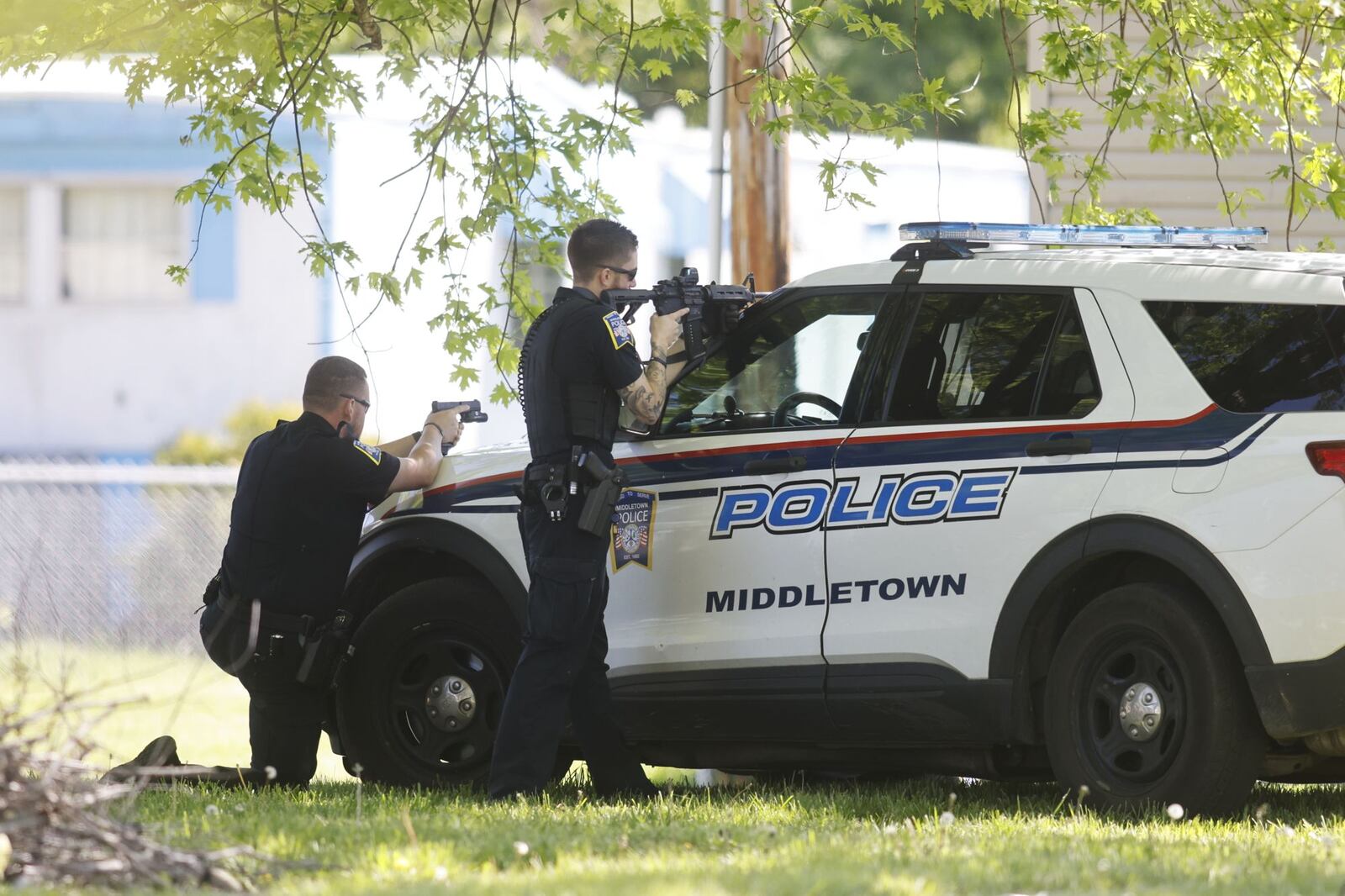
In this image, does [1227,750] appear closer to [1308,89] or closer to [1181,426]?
[1181,426]

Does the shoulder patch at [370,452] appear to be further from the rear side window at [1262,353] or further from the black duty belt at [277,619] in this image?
the rear side window at [1262,353]

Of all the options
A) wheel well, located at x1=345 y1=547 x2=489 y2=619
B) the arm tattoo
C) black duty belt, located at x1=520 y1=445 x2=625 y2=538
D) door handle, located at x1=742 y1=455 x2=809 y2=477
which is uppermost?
the arm tattoo

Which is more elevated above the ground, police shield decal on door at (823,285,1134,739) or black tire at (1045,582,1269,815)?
police shield decal on door at (823,285,1134,739)

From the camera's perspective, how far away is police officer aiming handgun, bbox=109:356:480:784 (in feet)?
22.5

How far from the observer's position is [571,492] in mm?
6062

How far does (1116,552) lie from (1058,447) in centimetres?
37

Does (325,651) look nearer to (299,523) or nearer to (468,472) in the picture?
(299,523)

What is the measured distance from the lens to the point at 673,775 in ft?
38.5

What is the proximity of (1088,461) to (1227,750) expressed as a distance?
3.12 feet

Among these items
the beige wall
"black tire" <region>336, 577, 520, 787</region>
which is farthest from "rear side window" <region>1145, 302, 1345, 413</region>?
the beige wall

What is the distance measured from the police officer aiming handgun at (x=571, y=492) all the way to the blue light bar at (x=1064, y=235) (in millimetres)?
919

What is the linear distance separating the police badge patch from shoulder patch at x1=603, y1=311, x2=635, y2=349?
57cm

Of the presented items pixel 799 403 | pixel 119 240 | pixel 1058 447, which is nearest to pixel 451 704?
pixel 799 403

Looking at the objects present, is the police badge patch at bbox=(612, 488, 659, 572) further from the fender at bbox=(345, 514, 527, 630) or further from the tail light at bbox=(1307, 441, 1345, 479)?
the tail light at bbox=(1307, 441, 1345, 479)
